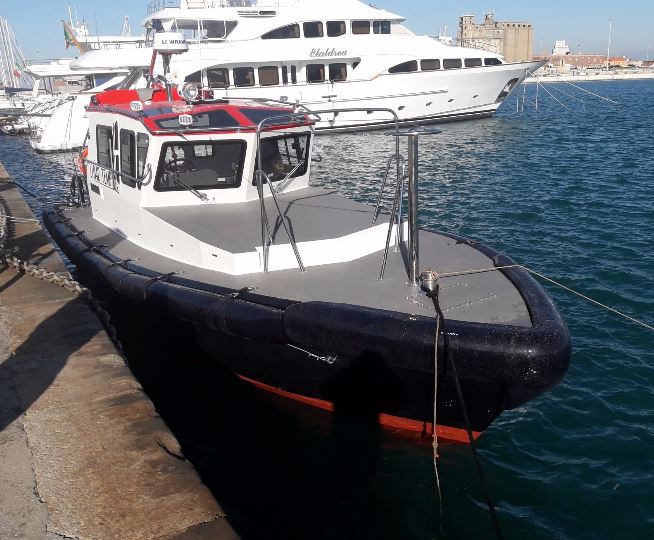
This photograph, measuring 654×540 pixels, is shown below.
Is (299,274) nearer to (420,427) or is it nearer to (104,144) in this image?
(420,427)

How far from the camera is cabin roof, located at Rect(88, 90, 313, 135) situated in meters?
8.13

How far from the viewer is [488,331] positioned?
526 cm

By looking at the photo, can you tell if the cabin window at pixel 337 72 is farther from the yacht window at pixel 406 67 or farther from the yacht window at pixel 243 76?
the yacht window at pixel 243 76

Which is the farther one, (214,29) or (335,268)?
(214,29)

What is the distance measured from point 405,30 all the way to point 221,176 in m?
28.7

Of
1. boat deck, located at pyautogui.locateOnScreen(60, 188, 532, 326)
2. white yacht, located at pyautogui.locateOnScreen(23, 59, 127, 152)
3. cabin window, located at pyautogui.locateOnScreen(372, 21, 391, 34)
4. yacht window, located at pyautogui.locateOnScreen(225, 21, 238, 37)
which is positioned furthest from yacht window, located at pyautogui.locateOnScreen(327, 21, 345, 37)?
boat deck, located at pyautogui.locateOnScreen(60, 188, 532, 326)

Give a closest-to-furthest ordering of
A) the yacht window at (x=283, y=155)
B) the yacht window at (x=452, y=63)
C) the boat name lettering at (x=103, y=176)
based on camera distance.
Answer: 1. the yacht window at (x=283, y=155)
2. the boat name lettering at (x=103, y=176)
3. the yacht window at (x=452, y=63)

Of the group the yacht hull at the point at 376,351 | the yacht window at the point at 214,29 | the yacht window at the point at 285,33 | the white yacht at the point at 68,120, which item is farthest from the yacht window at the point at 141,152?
the yacht window at the point at 214,29

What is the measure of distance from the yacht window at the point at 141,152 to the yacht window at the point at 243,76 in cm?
2346

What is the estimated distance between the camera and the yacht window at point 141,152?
27.3 feet

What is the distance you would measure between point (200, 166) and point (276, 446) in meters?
3.80

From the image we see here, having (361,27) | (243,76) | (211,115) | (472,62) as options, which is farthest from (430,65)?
(211,115)

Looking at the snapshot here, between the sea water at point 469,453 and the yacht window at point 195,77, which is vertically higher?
the yacht window at point 195,77

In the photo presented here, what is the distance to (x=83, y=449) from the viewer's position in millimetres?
4703
